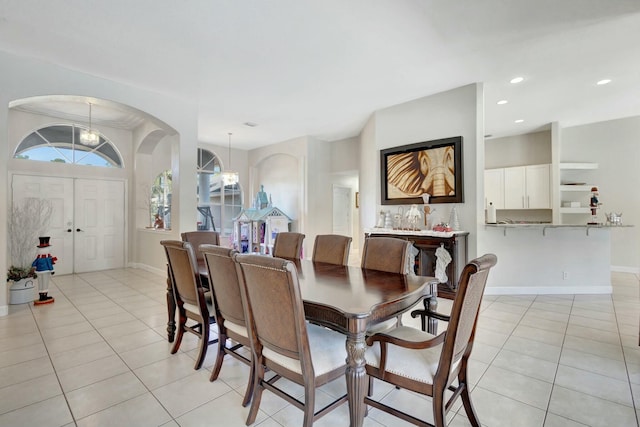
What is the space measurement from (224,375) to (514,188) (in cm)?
661

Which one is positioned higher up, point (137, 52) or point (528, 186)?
point (137, 52)

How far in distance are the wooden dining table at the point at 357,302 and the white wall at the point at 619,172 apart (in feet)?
20.2

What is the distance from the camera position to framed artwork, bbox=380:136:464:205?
4324mm

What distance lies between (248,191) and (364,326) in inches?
293

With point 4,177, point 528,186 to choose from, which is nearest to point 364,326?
point 4,177

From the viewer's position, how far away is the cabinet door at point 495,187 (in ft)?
21.8

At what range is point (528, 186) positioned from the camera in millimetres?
6312

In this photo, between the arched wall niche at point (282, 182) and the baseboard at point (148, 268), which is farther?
the arched wall niche at point (282, 182)

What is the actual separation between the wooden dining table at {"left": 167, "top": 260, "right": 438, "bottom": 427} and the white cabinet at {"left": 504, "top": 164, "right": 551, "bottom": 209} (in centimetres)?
544

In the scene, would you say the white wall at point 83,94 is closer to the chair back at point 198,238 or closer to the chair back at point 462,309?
the chair back at point 198,238

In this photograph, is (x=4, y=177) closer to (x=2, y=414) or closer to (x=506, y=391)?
(x=2, y=414)

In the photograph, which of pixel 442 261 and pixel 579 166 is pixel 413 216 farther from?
pixel 579 166

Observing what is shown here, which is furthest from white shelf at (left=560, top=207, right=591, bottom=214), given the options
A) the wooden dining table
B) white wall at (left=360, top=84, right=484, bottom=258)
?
the wooden dining table

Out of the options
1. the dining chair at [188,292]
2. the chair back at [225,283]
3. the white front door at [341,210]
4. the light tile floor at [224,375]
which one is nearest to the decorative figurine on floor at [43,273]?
the light tile floor at [224,375]
